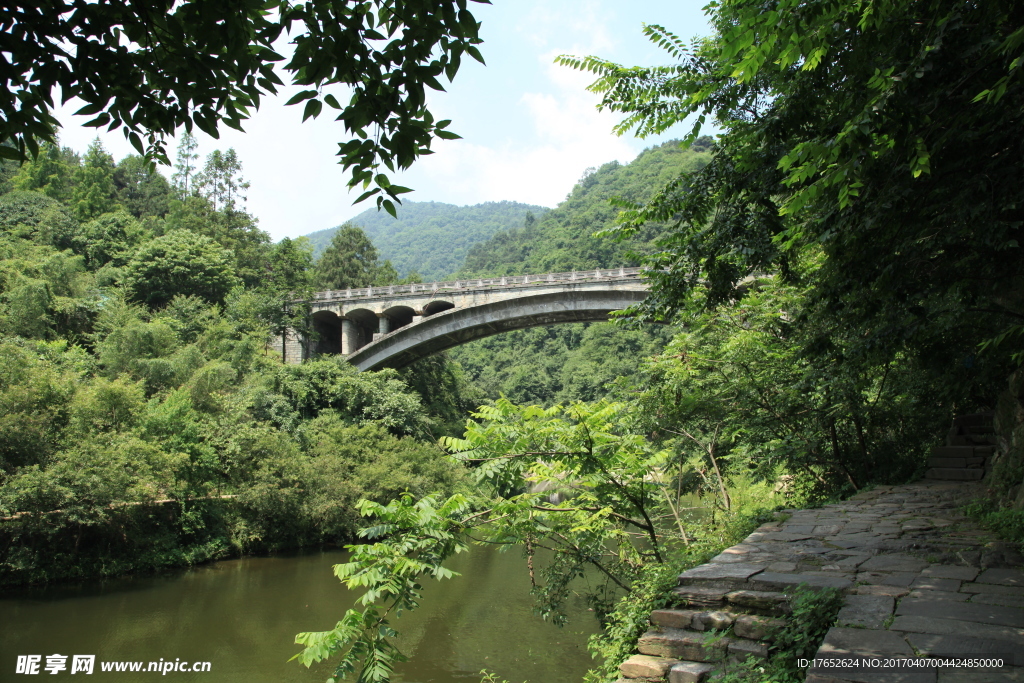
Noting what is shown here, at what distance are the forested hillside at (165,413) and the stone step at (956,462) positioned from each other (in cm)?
883

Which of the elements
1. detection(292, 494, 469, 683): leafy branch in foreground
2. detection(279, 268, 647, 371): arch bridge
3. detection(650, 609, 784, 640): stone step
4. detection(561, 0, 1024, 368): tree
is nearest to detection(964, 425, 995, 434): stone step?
detection(561, 0, 1024, 368): tree

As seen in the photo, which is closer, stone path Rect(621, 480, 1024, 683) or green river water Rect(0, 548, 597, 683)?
stone path Rect(621, 480, 1024, 683)

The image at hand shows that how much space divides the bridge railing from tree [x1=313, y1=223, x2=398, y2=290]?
733 centimetres

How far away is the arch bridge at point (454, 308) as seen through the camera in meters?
23.0

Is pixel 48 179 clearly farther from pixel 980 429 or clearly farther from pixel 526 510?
pixel 980 429

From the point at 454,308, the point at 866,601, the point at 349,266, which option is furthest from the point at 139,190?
the point at 866,601

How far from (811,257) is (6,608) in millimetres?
13119

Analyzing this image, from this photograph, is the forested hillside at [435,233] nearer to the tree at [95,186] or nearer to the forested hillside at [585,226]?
the forested hillside at [585,226]

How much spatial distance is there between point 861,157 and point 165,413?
14336 millimetres

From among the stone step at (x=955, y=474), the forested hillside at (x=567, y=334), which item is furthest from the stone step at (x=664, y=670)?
the forested hillside at (x=567, y=334)

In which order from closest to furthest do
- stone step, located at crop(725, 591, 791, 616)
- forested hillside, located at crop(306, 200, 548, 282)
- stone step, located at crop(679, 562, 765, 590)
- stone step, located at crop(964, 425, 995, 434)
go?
stone step, located at crop(725, 591, 791, 616) < stone step, located at crop(679, 562, 765, 590) < stone step, located at crop(964, 425, 995, 434) < forested hillside, located at crop(306, 200, 548, 282)

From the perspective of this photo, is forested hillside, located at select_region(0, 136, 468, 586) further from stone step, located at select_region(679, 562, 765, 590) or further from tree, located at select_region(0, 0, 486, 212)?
stone step, located at select_region(679, 562, 765, 590)

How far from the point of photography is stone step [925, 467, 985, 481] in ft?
22.5

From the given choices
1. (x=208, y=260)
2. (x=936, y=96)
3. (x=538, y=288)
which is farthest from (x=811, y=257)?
(x=208, y=260)
